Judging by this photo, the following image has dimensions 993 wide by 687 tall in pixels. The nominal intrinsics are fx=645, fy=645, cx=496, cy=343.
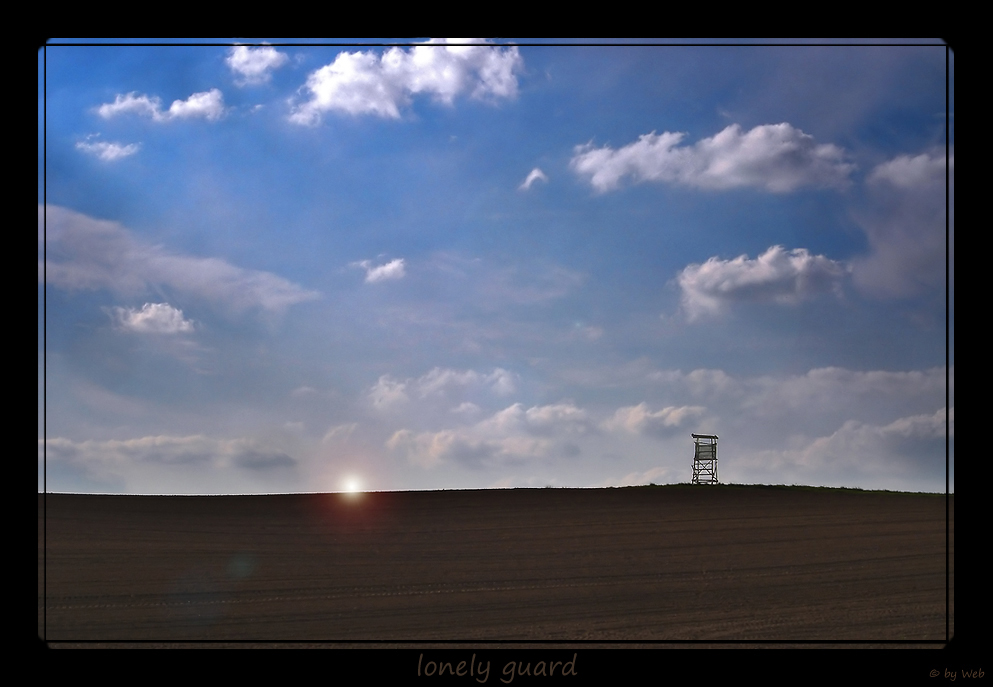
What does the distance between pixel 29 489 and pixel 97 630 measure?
4.14m

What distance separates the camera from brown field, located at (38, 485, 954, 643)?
7801 mm

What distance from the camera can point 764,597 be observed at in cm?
896

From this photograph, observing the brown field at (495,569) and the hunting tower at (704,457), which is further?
the hunting tower at (704,457)

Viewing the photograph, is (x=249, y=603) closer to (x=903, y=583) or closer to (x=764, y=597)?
(x=764, y=597)

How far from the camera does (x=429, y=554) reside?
11.2 m

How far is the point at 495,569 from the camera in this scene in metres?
10.2

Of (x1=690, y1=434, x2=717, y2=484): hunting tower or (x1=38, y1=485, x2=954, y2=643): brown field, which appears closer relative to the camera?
(x1=38, y1=485, x2=954, y2=643): brown field

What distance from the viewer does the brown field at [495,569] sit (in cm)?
780
